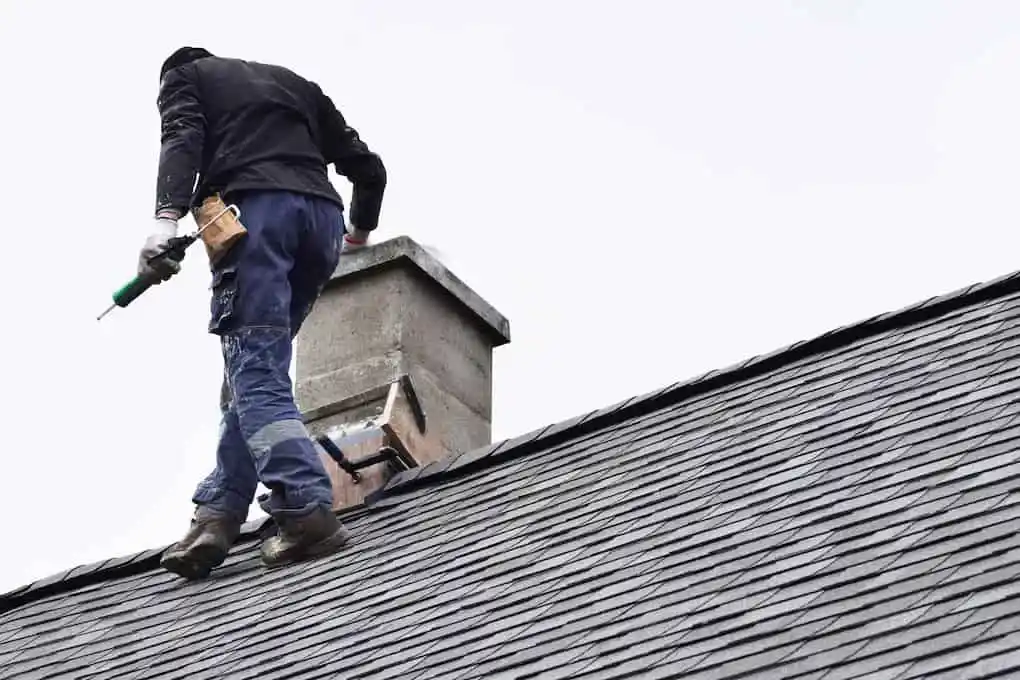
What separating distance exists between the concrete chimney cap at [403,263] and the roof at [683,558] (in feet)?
4.34

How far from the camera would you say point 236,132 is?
953 cm

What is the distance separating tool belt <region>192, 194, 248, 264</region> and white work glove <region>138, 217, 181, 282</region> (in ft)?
0.43

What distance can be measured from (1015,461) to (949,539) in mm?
496

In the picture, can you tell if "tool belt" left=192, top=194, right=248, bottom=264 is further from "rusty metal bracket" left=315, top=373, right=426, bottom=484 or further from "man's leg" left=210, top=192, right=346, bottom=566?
"rusty metal bracket" left=315, top=373, right=426, bottom=484

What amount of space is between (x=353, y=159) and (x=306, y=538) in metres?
1.64

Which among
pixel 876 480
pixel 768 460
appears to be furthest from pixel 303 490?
pixel 876 480

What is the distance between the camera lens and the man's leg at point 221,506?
30.5 feet

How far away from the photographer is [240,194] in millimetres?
9438

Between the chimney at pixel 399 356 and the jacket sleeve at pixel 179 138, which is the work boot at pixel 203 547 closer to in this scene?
the chimney at pixel 399 356

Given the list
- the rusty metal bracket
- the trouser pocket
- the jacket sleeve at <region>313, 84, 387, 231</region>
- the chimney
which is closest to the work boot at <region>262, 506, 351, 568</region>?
the rusty metal bracket

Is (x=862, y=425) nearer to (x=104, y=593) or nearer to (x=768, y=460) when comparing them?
(x=768, y=460)

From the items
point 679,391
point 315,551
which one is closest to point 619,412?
point 679,391

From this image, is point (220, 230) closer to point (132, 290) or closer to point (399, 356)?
point (132, 290)

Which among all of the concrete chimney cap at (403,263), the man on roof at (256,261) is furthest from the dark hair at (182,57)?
the concrete chimney cap at (403,263)
